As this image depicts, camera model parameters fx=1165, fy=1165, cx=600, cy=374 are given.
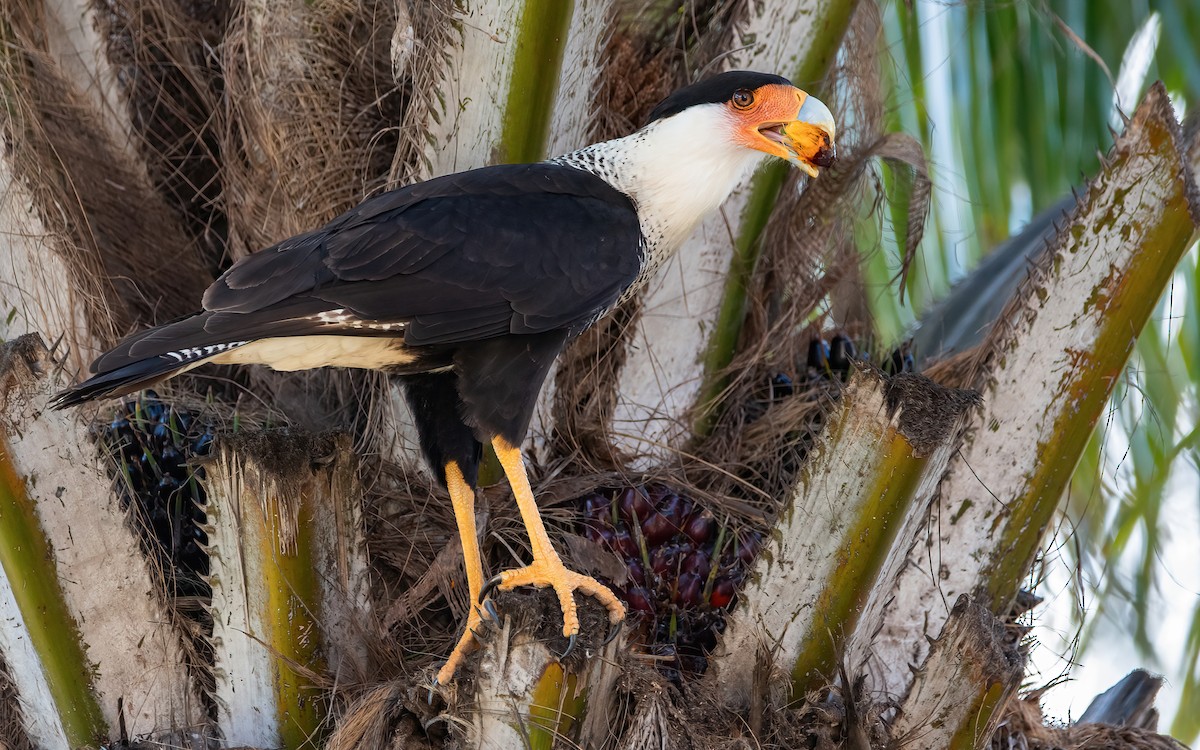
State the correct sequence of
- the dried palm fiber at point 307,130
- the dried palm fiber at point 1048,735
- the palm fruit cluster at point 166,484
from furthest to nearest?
the dried palm fiber at point 307,130
the dried palm fiber at point 1048,735
the palm fruit cluster at point 166,484

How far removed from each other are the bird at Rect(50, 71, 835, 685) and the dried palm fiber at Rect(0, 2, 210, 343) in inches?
26.8

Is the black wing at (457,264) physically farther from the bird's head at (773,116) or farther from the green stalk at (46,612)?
the green stalk at (46,612)

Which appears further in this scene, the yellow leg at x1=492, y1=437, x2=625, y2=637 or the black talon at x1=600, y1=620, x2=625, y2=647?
the yellow leg at x1=492, y1=437, x2=625, y2=637

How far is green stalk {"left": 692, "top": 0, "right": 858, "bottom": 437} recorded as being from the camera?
3.23 metres

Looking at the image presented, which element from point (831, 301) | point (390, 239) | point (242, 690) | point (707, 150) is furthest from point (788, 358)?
point (242, 690)

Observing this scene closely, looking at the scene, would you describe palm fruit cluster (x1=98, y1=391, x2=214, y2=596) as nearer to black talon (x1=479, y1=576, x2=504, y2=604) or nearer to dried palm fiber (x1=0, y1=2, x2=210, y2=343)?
dried palm fiber (x1=0, y1=2, x2=210, y2=343)

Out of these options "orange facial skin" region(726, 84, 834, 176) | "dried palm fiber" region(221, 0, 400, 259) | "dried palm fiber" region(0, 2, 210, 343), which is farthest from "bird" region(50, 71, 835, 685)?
"dried palm fiber" region(0, 2, 210, 343)

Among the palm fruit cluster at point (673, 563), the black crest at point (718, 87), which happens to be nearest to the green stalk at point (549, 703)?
the palm fruit cluster at point (673, 563)

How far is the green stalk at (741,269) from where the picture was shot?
323cm

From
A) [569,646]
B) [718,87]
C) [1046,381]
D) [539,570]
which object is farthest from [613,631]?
[718,87]

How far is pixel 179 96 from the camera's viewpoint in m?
3.61

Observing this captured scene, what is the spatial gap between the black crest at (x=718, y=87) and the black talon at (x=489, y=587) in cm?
129

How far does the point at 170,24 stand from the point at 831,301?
2189 mm

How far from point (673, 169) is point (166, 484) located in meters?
1.48
